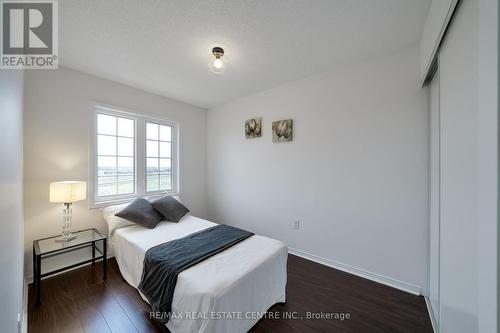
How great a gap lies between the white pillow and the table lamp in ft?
1.18

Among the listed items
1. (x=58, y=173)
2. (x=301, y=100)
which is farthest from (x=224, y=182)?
(x=58, y=173)

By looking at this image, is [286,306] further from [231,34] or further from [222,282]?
[231,34]

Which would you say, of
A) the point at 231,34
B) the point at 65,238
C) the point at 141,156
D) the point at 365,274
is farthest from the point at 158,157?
the point at 365,274

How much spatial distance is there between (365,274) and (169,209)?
268cm

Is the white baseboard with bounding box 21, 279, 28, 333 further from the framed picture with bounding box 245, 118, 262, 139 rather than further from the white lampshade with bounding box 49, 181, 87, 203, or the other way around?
the framed picture with bounding box 245, 118, 262, 139

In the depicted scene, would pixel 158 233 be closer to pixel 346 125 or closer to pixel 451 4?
pixel 346 125

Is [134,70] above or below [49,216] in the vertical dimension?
above

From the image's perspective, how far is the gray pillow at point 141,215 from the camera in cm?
238

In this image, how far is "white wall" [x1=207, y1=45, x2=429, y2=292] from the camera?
1934 mm

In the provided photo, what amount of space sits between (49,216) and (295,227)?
315cm

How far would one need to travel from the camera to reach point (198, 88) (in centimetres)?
299

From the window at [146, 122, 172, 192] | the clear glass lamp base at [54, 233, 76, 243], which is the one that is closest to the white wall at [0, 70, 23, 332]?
the clear glass lamp base at [54, 233, 76, 243]

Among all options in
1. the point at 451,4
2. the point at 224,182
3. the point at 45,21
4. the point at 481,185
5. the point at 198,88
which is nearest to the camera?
the point at 481,185

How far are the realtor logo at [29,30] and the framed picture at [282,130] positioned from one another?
2.51 m
